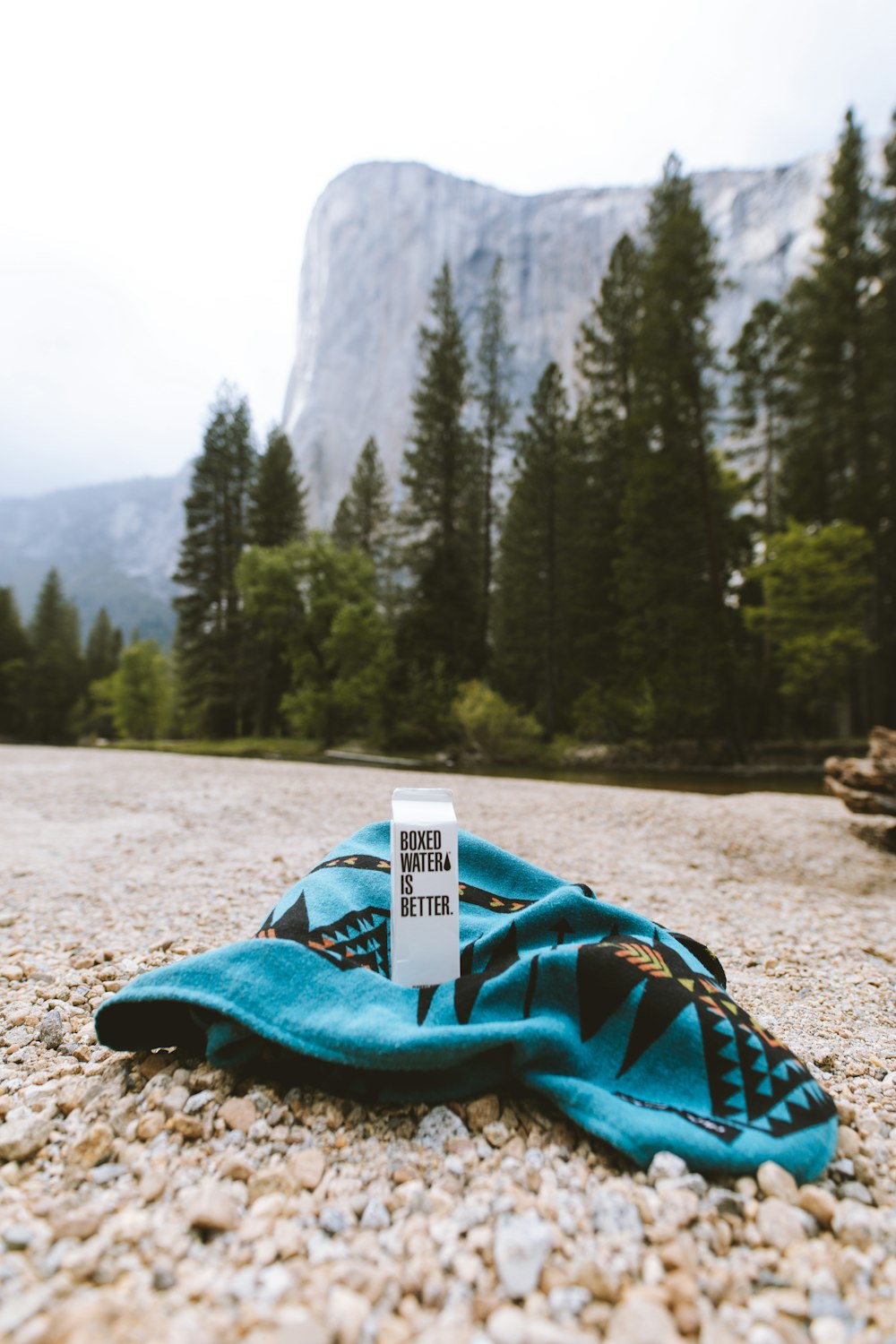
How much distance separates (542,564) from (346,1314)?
1682cm

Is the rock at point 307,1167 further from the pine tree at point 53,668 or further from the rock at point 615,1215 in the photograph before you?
the pine tree at point 53,668

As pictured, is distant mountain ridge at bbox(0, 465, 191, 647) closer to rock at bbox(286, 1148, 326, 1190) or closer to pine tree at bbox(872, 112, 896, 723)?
pine tree at bbox(872, 112, 896, 723)

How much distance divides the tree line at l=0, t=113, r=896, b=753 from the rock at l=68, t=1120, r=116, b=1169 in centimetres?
1304

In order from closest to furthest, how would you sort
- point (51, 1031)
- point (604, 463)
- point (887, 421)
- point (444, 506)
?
point (51, 1031)
point (887, 421)
point (604, 463)
point (444, 506)

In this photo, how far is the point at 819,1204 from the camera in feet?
2.82

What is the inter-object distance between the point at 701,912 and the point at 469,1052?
80.7 inches

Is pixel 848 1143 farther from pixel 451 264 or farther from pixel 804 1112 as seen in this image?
pixel 451 264

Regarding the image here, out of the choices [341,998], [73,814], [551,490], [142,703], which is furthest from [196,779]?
[142,703]

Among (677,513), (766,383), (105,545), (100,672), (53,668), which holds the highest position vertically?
(105,545)

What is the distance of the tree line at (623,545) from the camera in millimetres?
13125

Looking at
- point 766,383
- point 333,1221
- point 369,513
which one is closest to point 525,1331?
point 333,1221

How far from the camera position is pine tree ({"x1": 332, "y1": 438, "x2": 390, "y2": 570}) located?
24.2 meters

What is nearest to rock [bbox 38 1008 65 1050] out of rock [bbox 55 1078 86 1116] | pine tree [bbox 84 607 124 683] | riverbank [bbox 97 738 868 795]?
rock [bbox 55 1078 86 1116]

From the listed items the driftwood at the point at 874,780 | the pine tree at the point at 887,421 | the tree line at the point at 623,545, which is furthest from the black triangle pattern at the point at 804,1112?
the pine tree at the point at 887,421
